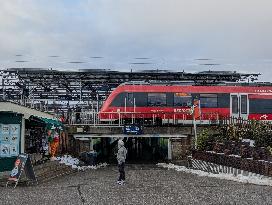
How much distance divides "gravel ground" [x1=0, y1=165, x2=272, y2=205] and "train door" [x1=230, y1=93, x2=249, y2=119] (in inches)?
549

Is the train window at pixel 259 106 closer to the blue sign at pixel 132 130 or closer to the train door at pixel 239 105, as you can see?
the train door at pixel 239 105

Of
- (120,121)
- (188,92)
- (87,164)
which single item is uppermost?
(188,92)

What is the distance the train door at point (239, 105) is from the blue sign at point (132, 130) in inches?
273

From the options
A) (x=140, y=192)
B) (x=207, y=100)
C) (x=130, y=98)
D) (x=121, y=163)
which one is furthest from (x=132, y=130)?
(x=140, y=192)

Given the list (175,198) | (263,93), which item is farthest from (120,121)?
(175,198)

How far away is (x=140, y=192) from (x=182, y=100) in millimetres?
17196

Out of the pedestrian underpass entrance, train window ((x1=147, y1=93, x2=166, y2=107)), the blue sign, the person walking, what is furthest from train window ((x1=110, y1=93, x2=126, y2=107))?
the person walking

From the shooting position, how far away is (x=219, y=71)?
1505 inches

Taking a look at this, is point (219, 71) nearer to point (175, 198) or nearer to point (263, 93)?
point (263, 93)

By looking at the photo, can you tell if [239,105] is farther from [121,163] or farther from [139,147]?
[121,163]

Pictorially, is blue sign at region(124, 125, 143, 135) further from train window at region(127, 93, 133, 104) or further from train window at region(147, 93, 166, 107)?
train window at region(147, 93, 166, 107)

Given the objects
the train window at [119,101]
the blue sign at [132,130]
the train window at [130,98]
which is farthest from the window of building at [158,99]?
the blue sign at [132,130]

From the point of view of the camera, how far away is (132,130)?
2927cm

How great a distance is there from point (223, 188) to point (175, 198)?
257 cm
